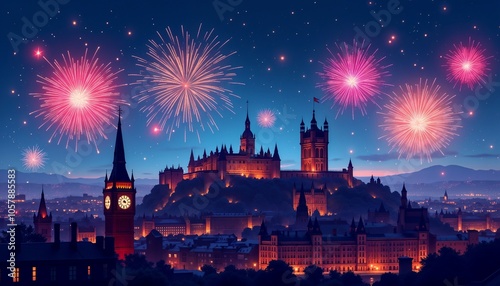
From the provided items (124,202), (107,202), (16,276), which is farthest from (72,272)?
(107,202)

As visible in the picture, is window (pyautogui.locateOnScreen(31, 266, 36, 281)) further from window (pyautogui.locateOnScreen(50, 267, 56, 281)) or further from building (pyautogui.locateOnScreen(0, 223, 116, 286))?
window (pyautogui.locateOnScreen(50, 267, 56, 281))

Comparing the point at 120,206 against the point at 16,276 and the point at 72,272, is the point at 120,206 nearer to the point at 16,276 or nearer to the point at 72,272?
the point at 72,272

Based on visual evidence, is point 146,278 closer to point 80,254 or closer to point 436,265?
point 80,254

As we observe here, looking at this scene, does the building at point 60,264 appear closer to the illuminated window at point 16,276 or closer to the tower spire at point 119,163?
the illuminated window at point 16,276

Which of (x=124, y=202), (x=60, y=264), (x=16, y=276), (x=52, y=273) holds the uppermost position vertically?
(x=124, y=202)

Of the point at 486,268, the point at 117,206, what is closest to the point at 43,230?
the point at 117,206

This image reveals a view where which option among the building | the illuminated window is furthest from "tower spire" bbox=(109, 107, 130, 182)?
the illuminated window

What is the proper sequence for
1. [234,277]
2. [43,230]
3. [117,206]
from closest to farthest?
[234,277], [117,206], [43,230]
